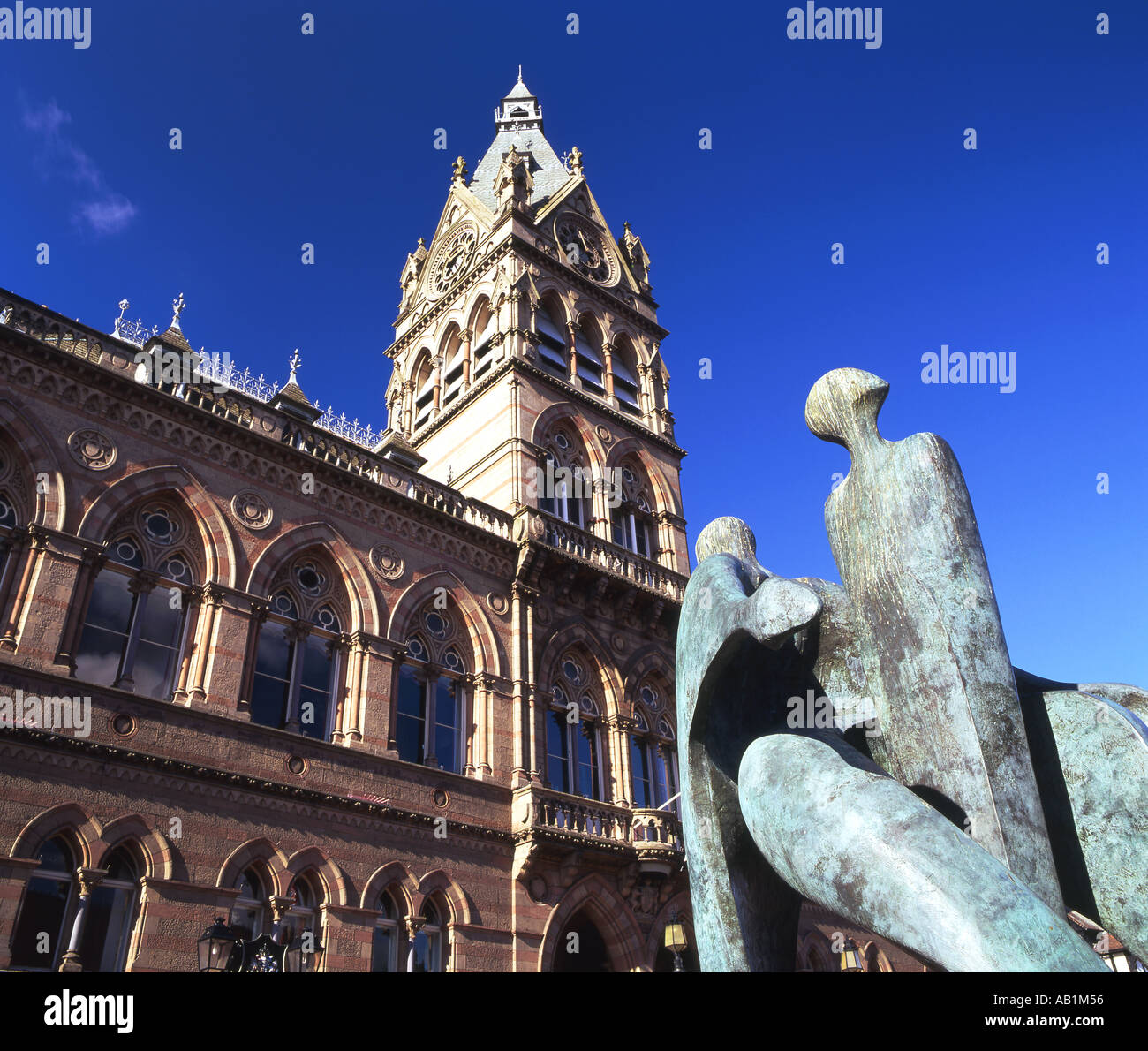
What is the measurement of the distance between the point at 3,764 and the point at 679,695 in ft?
35.1

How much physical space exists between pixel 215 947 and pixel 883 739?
10.1 m

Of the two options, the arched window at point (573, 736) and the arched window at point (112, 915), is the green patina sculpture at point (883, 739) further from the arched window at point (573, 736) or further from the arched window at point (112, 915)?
the arched window at point (573, 736)

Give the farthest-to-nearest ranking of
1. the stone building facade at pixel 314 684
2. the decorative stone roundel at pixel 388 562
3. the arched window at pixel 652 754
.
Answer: the arched window at pixel 652 754
the decorative stone roundel at pixel 388 562
the stone building facade at pixel 314 684

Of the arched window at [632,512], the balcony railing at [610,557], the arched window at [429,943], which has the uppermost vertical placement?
the arched window at [632,512]

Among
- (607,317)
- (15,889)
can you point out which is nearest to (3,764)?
(15,889)

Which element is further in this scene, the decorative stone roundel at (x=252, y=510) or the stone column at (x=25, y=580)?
the decorative stone roundel at (x=252, y=510)

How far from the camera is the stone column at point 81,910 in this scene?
11570 mm

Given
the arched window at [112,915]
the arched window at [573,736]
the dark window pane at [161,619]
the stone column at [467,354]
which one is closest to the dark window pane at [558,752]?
the arched window at [573,736]

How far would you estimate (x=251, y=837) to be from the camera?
44.8ft

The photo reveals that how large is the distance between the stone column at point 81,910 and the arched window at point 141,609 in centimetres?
260

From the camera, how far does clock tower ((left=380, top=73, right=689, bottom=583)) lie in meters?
23.4

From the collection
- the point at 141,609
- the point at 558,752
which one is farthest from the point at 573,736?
the point at 141,609

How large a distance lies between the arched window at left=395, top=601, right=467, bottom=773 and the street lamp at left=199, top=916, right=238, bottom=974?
16.9ft
